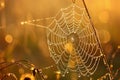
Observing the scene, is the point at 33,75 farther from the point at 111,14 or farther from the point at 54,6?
the point at 111,14

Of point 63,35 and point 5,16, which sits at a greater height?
point 5,16

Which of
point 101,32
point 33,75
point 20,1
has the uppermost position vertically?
point 20,1

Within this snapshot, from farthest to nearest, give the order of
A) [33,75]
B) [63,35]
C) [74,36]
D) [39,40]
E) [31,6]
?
[31,6] < [39,40] < [63,35] < [74,36] < [33,75]

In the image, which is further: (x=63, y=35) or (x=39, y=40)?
(x=39, y=40)

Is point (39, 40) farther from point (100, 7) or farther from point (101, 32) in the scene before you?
point (100, 7)

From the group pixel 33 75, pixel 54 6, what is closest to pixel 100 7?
pixel 54 6

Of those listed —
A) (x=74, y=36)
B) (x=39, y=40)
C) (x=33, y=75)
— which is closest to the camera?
(x=33, y=75)

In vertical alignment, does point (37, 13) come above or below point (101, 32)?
above

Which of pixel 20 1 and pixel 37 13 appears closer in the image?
pixel 37 13

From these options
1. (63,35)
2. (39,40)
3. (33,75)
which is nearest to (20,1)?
(39,40)
